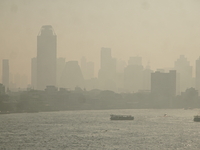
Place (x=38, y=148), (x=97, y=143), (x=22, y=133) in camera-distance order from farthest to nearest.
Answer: (x=22, y=133) → (x=97, y=143) → (x=38, y=148)

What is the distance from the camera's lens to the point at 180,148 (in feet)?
235

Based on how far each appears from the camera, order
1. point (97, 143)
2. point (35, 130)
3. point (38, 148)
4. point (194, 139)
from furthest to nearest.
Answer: point (35, 130)
point (194, 139)
point (97, 143)
point (38, 148)

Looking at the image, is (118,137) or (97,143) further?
(118,137)

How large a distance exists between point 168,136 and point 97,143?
18585mm

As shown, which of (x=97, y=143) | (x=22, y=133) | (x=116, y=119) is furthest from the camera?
(x=116, y=119)

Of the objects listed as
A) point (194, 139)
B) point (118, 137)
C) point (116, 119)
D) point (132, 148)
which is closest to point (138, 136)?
point (118, 137)

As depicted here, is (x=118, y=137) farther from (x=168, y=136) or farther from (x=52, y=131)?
(x=52, y=131)

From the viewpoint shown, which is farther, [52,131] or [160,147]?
[52,131]

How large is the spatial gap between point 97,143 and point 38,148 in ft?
36.6

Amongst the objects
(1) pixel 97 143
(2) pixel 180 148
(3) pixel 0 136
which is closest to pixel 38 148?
(1) pixel 97 143

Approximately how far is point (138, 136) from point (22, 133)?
24.0 metres

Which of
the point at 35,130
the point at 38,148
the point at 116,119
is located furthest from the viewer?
the point at 116,119

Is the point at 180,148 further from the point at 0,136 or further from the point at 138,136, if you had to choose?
the point at 0,136

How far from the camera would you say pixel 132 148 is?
71062 millimetres
